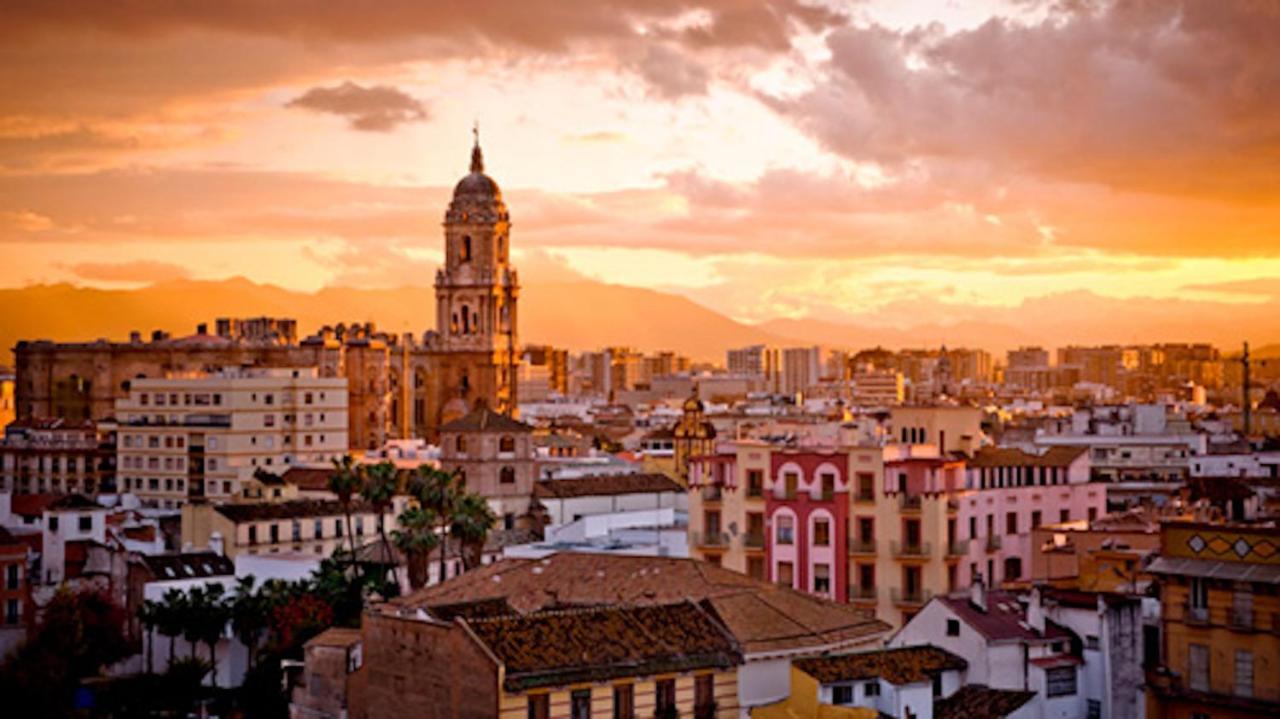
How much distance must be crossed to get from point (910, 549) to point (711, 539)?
7.74m

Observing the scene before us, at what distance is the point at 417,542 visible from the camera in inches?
2862

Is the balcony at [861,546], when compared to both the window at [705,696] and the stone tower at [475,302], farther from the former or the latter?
the stone tower at [475,302]

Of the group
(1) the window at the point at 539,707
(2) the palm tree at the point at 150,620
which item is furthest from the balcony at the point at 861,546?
(2) the palm tree at the point at 150,620

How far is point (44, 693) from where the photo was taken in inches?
2312

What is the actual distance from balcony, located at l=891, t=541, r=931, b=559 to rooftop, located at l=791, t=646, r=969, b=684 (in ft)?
44.4

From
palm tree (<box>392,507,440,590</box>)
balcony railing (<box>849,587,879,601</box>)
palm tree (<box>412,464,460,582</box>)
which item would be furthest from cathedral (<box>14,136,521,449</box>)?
balcony railing (<box>849,587,879,601</box>)

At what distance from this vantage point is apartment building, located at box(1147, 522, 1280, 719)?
48.1 m

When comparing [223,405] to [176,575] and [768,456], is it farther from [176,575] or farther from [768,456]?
[768,456]

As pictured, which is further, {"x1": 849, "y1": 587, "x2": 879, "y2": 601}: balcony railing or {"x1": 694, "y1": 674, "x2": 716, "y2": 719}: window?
{"x1": 849, "y1": 587, "x2": 879, "y2": 601}: balcony railing

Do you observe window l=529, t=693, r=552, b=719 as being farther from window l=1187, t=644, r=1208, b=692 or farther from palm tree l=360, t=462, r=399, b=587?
palm tree l=360, t=462, r=399, b=587

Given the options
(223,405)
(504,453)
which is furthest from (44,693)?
(223,405)

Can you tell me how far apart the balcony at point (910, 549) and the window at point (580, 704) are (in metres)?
22.0

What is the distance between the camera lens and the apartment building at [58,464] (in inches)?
4500

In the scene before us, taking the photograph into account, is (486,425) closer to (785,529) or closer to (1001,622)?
(785,529)
